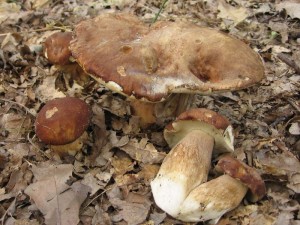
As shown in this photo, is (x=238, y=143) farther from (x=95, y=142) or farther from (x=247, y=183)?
(x=95, y=142)

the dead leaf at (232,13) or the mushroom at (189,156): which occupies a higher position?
the mushroom at (189,156)

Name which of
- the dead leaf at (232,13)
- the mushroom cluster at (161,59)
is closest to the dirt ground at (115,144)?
the dead leaf at (232,13)

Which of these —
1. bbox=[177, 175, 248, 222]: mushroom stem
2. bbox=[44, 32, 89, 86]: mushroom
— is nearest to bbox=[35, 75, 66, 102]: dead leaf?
bbox=[44, 32, 89, 86]: mushroom

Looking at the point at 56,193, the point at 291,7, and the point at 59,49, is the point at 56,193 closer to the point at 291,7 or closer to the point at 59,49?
the point at 59,49

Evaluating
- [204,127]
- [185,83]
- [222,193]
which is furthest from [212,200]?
[185,83]

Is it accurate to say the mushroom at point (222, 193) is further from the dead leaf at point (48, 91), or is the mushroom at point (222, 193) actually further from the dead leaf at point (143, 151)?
the dead leaf at point (48, 91)

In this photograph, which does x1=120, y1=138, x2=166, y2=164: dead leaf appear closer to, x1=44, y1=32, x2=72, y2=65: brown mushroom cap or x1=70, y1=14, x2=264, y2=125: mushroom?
x1=70, y1=14, x2=264, y2=125: mushroom
